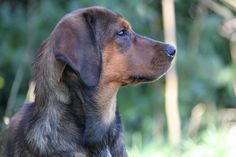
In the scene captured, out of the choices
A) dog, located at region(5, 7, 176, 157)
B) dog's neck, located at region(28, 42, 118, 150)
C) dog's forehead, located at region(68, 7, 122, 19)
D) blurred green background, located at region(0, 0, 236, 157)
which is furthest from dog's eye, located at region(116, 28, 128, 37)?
blurred green background, located at region(0, 0, 236, 157)

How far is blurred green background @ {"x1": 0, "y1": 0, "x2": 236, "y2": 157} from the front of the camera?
11859 mm

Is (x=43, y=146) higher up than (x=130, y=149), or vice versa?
(x=43, y=146)

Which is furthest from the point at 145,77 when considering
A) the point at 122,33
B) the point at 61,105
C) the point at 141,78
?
the point at 61,105

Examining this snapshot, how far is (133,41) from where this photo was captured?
6570 mm

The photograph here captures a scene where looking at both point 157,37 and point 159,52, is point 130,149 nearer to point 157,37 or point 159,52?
point 159,52

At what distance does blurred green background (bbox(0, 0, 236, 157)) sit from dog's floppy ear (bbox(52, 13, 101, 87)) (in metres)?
4.76

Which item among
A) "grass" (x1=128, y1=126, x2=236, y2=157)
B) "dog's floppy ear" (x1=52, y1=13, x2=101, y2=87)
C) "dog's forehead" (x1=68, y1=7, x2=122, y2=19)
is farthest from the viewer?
"grass" (x1=128, y1=126, x2=236, y2=157)

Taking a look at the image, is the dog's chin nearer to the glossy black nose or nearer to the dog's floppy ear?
the glossy black nose

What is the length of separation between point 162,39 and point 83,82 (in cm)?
696

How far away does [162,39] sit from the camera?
12914mm

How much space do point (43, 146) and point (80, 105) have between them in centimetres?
43

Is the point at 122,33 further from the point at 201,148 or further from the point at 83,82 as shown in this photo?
the point at 201,148

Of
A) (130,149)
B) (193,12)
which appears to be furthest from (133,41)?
(193,12)

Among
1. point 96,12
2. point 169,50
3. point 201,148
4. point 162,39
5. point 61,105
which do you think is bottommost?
point 162,39
